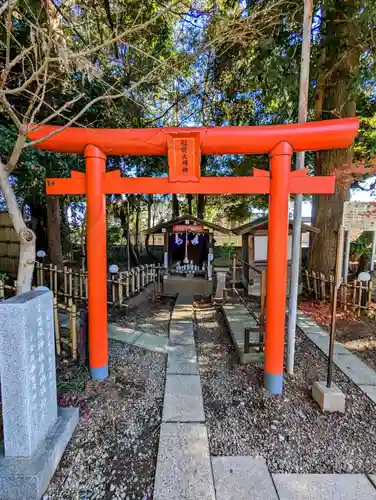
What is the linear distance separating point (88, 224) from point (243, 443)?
3.08 metres

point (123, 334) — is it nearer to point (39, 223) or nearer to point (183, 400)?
point (183, 400)

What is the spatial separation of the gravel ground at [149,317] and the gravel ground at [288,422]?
Answer: 70.2 inches

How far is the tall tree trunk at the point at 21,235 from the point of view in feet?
7.95

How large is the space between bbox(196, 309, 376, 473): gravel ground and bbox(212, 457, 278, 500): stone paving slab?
96 mm

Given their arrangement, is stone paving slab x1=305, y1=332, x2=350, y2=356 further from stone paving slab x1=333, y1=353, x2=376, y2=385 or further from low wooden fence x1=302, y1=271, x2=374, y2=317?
low wooden fence x1=302, y1=271, x2=374, y2=317

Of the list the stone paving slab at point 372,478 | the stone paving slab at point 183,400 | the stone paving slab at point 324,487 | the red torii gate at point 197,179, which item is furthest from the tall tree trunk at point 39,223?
the stone paving slab at point 372,478

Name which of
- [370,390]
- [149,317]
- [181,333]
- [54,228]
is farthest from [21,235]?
[54,228]

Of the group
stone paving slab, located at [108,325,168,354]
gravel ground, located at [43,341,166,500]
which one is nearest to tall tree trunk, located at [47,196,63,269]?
stone paving slab, located at [108,325,168,354]

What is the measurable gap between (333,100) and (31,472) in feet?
28.7

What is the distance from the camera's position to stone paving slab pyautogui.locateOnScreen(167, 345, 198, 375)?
3.85 m

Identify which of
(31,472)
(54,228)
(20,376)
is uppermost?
(54,228)

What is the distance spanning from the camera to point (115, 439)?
260cm

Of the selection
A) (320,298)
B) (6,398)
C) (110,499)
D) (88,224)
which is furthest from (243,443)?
(320,298)

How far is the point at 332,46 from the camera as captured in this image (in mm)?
5027
